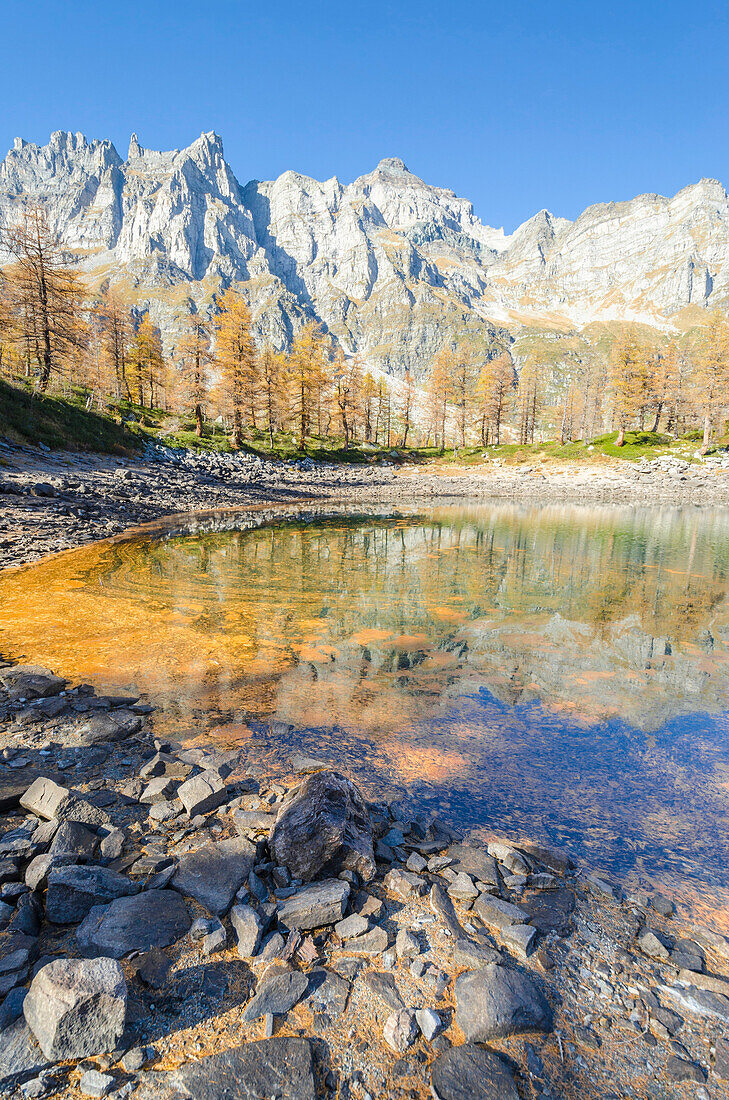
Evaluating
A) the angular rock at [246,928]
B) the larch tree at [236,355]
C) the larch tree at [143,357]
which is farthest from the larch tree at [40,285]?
the angular rock at [246,928]

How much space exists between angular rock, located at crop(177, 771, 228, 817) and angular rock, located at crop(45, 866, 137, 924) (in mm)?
1118

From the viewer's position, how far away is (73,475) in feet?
94.5

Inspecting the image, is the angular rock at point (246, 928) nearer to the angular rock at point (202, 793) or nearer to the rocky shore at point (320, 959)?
the rocky shore at point (320, 959)

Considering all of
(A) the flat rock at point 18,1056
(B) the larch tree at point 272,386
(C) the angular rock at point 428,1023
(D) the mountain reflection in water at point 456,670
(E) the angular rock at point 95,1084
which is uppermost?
(B) the larch tree at point 272,386

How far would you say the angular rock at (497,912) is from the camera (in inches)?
161

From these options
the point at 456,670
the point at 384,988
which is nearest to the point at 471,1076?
the point at 384,988

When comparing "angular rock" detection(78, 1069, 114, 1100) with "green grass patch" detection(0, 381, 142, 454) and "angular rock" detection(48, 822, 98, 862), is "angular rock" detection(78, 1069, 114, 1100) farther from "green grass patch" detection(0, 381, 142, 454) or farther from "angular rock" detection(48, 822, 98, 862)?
"green grass patch" detection(0, 381, 142, 454)

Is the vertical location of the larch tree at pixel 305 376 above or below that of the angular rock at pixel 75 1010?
above

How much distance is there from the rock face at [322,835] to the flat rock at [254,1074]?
56.8 inches

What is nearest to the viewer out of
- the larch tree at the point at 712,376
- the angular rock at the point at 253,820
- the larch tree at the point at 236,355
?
the angular rock at the point at 253,820

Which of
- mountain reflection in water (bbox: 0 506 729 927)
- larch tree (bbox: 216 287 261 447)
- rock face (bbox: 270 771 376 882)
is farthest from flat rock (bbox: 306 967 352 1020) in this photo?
larch tree (bbox: 216 287 261 447)

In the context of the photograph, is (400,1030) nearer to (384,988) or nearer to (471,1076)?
(384,988)

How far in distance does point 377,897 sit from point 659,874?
292cm

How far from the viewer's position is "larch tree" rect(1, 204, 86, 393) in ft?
120
